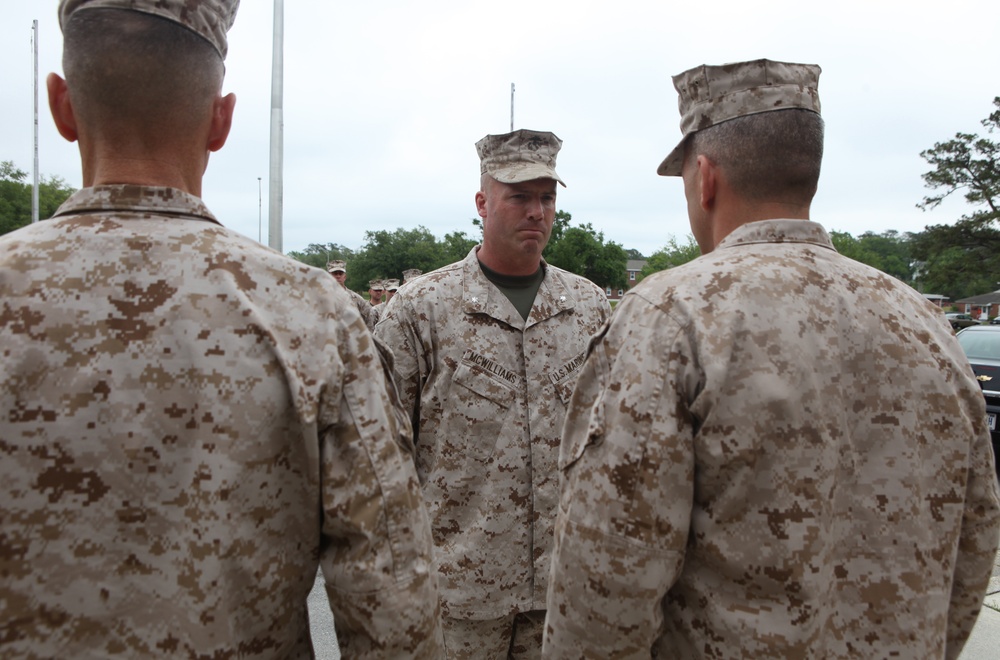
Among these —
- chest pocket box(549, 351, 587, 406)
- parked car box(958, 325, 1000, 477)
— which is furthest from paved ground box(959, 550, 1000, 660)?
parked car box(958, 325, 1000, 477)

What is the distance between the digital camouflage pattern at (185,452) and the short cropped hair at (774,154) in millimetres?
958

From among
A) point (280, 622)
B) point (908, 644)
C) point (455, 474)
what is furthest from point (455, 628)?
point (908, 644)

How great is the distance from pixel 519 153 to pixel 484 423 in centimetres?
128

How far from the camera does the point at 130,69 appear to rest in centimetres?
134

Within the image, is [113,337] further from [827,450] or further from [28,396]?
[827,450]

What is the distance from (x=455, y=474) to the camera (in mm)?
2818

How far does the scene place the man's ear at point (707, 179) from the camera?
176 centimetres

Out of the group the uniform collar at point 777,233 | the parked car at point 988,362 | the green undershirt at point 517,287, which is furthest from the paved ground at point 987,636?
the parked car at point 988,362

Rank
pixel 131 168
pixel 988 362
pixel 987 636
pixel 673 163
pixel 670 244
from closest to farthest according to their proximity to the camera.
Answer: pixel 131 168 → pixel 673 163 → pixel 987 636 → pixel 988 362 → pixel 670 244

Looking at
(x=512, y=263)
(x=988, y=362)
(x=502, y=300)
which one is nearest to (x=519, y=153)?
(x=512, y=263)

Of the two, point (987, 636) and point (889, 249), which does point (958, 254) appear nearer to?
point (987, 636)

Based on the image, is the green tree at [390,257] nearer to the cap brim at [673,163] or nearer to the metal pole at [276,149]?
the metal pole at [276,149]

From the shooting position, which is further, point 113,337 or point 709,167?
point 709,167

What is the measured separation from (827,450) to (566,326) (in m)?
1.71
